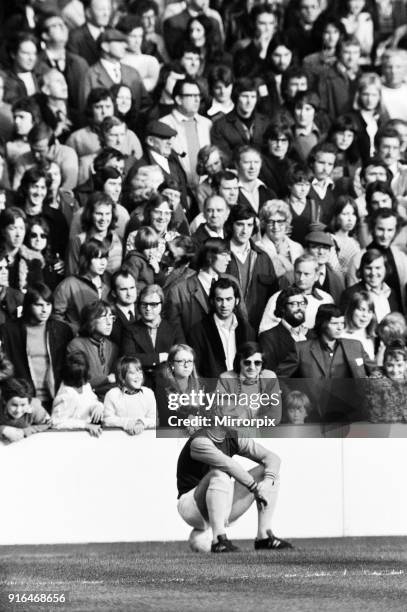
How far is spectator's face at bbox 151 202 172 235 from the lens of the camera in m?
8.83

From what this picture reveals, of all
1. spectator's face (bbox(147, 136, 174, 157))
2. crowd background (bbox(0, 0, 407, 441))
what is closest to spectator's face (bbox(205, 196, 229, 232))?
crowd background (bbox(0, 0, 407, 441))

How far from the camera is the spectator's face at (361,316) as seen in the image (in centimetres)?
887

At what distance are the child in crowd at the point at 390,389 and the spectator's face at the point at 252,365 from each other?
76cm

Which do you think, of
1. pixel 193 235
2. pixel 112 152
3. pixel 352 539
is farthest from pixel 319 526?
pixel 112 152

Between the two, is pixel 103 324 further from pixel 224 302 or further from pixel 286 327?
pixel 286 327

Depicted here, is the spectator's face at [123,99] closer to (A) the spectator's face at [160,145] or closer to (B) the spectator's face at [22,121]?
(A) the spectator's face at [160,145]

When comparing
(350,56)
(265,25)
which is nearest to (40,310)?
(265,25)

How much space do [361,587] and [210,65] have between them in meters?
4.67

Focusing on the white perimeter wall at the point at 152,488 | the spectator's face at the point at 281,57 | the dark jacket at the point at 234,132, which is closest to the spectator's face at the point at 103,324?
the white perimeter wall at the point at 152,488

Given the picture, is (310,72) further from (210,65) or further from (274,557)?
(274,557)

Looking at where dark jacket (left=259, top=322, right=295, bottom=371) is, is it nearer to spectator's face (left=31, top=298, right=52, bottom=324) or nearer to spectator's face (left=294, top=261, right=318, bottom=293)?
spectator's face (left=294, top=261, right=318, bottom=293)

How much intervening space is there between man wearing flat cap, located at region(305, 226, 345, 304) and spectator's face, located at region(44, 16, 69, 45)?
248cm

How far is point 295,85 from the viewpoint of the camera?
9.91 meters

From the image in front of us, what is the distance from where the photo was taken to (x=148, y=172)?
914cm
